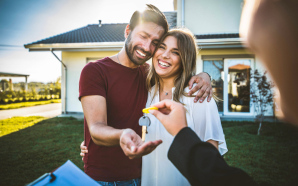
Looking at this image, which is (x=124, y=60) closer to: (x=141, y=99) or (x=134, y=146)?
(x=141, y=99)

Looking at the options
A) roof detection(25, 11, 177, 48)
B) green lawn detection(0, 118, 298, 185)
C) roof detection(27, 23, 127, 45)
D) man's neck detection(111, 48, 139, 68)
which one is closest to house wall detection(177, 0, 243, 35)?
roof detection(25, 11, 177, 48)

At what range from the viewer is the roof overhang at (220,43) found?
8023 millimetres

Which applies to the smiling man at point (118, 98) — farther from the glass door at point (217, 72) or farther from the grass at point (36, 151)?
the glass door at point (217, 72)

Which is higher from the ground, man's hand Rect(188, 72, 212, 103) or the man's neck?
the man's neck

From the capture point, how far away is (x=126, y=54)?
218 cm

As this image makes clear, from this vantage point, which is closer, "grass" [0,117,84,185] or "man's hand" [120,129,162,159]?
"man's hand" [120,129,162,159]

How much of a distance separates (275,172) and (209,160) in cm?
422

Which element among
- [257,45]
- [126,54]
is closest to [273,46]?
[257,45]

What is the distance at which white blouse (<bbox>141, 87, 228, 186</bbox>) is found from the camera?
1.83 m

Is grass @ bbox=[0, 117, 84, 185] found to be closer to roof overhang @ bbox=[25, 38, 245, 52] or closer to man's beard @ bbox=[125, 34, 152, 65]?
man's beard @ bbox=[125, 34, 152, 65]

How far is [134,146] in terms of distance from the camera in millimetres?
1045

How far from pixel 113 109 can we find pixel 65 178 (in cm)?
97

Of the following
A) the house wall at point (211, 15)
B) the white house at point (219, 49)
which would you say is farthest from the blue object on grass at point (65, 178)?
the house wall at point (211, 15)

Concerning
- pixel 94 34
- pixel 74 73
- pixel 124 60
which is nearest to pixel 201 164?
pixel 124 60
